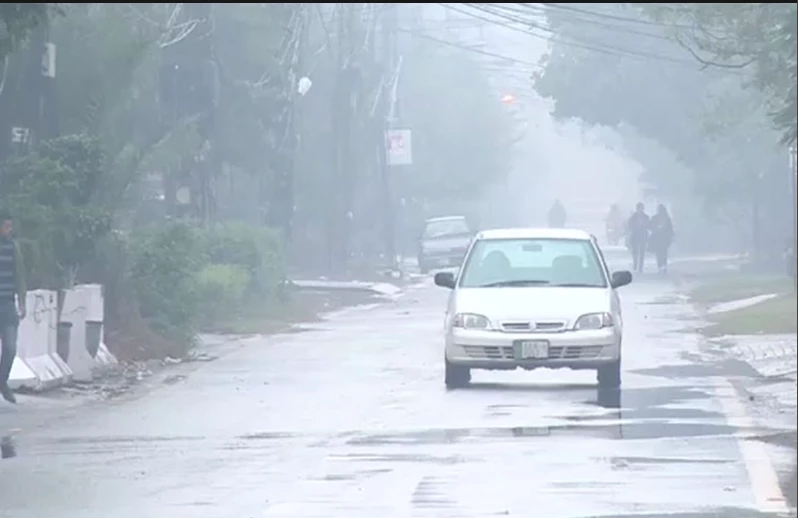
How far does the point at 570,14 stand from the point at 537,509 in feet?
143

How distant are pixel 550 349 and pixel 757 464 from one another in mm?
6576

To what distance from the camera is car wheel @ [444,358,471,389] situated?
2147 centimetres

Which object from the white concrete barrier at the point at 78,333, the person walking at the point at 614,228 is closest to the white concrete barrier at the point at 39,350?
the white concrete barrier at the point at 78,333

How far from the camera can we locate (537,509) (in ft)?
41.0

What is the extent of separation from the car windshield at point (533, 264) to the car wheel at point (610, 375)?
3.58 feet

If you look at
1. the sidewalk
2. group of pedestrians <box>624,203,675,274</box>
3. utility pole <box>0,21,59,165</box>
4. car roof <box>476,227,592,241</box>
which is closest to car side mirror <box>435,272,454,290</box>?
car roof <box>476,227,592,241</box>

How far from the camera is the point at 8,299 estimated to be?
66.9ft

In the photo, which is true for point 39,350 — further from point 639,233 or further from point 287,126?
point 639,233

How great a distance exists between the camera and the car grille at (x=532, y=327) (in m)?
21.0

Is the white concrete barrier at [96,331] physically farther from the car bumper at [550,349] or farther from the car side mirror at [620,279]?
the car side mirror at [620,279]

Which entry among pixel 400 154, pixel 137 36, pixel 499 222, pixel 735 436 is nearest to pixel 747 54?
pixel 735 436

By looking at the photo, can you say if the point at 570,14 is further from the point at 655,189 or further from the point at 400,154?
the point at 655,189

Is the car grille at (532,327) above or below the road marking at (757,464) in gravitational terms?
above

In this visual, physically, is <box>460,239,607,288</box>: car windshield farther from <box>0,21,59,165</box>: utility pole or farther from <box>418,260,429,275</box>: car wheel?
<box>418,260,429,275</box>: car wheel
